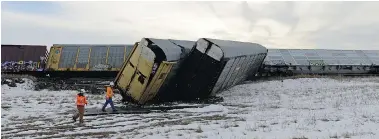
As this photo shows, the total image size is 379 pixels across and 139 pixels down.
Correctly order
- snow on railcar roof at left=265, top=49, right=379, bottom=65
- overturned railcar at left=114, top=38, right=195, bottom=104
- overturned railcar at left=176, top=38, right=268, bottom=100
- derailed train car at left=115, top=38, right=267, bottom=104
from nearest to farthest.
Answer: overturned railcar at left=114, top=38, right=195, bottom=104 < derailed train car at left=115, top=38, right=267, bottom=104 < overturned railcar at left=176, top=38, right=268, bottom=100 < snow on railcar roof at left=265, top=49, right=379, bottom=65

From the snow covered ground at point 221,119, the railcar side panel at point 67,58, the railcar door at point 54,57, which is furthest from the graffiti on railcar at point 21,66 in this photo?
the snow covered ground at point 221,119

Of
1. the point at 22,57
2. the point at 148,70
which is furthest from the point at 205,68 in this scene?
the point at 22,57

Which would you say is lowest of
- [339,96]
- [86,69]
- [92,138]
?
[92,138]

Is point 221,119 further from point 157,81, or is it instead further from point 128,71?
point 128,71

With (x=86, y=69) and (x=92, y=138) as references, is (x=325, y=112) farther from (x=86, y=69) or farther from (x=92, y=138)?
(x=86, y=69)

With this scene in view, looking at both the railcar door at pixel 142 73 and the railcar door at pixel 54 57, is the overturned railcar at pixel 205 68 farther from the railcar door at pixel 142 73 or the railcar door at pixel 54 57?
the railcar door at pixel 54 57

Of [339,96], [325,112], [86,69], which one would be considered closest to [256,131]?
[325,112]

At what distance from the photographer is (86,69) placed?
85.7 feet

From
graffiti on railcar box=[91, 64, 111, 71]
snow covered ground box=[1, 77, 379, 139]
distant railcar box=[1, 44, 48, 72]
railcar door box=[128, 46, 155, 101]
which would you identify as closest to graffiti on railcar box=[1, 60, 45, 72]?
distant railcar box=[1, 44, 48, 72]

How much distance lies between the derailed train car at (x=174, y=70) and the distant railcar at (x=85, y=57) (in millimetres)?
10447

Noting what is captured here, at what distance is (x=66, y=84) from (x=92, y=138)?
14877 mm

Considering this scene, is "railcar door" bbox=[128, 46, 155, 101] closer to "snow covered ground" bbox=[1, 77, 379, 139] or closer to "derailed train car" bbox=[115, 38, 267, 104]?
"derailed train car" bbox=[115, 38, 267, 104]

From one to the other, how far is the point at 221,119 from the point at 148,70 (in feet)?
13.5

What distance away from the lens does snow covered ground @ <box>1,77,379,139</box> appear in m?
9.73
